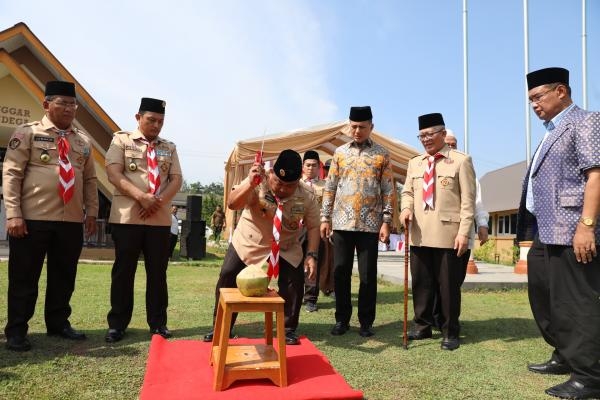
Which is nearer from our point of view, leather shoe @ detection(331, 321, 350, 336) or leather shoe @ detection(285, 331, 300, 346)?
leather shoe @ detection(285, 331, 300, 346)

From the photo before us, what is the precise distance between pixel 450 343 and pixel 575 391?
1.23 meters

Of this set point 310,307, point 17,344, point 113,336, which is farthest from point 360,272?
point 17,344

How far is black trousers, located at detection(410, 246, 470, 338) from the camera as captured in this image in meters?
4.25

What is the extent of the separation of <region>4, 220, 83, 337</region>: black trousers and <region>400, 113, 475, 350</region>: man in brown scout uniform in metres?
3.01

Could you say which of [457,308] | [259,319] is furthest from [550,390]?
[259,319]

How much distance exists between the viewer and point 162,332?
4266mm

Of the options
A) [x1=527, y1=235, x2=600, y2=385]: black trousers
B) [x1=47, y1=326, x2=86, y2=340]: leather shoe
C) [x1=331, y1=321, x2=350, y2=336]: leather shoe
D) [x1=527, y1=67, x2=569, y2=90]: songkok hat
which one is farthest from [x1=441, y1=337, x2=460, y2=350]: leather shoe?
[x1=47, y1=326, x2=86, y2=340]: leather shoe

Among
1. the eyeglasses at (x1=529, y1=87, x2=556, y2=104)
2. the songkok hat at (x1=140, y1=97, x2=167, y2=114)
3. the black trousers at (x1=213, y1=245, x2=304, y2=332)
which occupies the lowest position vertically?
the black trousers at (x1=213, y1=245, x2=304, y2=332)

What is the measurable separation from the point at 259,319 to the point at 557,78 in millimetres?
3562

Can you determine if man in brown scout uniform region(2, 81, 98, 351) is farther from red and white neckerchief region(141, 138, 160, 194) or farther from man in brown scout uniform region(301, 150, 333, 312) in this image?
man in brown scout uniform region(301, 150, 333, 312)

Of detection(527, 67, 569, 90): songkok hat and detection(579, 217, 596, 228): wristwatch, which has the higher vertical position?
detection(527, 67, 569, 90): songkok hat

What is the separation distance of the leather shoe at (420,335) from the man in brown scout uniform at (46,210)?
115 inches

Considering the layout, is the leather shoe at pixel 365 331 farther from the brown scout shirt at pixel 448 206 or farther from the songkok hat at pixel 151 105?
the songkok hat at pixel 151 105

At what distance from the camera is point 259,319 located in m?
5.14
